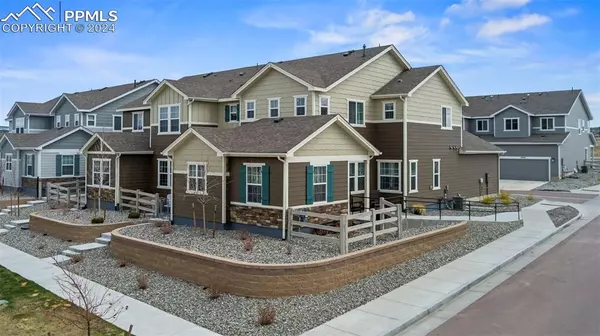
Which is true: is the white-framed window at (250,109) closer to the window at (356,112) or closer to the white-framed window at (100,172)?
the window at (356,112)

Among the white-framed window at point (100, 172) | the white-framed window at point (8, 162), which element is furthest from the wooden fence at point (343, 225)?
the white-framed window at point (8, 162)

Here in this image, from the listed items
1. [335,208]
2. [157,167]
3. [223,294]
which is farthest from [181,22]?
[223,294]

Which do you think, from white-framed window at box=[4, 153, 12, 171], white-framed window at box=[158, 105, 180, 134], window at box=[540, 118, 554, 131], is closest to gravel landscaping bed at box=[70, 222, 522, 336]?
white-framed window at box=[158, 105, 180, 134]

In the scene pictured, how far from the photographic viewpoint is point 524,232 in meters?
19.0

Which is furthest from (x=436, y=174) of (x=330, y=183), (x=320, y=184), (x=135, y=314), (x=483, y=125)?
(x=483, y=125)

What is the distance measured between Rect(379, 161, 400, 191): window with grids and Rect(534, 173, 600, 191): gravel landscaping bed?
777 inches

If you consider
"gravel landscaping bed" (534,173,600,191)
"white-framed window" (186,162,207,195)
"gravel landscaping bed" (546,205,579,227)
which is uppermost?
"white-framed window" (186,162,207,195)

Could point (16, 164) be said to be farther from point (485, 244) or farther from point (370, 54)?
point (485, 244)

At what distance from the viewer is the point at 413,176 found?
24.7 m

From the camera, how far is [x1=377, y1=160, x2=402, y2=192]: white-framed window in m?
24.3

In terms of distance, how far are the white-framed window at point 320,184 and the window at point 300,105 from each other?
17.2 feet

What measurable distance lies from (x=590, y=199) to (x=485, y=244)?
1916cm

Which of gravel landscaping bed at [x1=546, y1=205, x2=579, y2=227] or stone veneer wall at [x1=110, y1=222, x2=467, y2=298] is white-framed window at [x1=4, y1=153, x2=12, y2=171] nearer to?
stone veneer wall at [x1=110, y1=222, x2=467, y2=298]

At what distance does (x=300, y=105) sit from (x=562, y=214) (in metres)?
14.4
